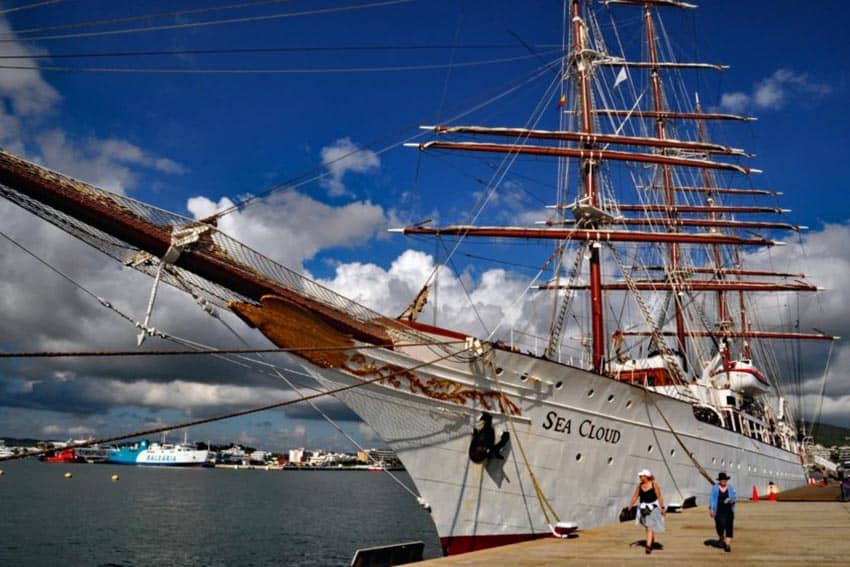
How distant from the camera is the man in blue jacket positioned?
9.64 m

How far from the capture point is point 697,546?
33.3 feet

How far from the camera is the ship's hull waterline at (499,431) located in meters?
13.7

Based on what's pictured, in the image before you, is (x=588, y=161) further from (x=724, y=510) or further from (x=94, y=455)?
(x=94, y=455)

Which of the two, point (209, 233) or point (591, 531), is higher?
point (209, 233)

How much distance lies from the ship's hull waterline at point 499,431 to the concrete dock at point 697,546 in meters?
1.70

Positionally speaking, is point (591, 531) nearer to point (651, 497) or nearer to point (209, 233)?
point (651, 497)

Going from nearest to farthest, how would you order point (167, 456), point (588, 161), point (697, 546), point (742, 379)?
point (697, 546) < point (588, 161) < point (742, 379) < point (167, 456)

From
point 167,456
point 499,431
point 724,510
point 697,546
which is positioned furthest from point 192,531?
point 167,456

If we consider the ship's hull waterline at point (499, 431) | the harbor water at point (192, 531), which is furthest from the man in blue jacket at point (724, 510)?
the harbor water at point (192, 531)


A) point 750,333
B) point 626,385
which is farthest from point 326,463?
point 626,385

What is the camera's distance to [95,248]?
11.5m

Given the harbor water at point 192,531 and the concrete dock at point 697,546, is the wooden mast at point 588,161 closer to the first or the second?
the concrete dock at point 697,546

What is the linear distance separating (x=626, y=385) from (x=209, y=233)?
1027 cm

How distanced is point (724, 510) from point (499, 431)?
5.22m
